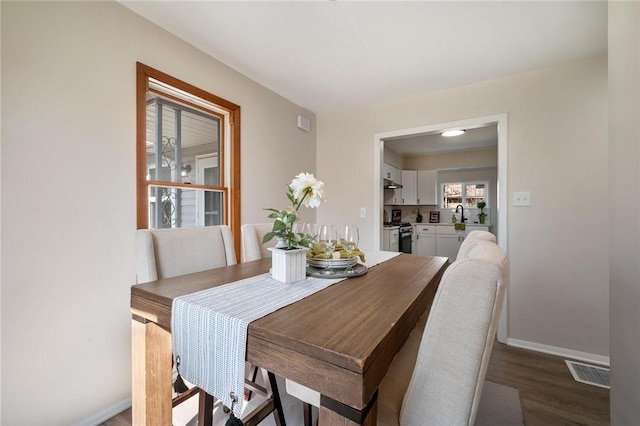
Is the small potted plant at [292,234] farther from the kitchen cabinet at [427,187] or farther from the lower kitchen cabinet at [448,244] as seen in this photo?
the kitchen cabinet at [427,187]

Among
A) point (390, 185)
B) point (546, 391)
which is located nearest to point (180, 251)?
point (546, 391)

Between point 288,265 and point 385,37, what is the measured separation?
5.76 ft

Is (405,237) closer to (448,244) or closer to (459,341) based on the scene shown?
(448,244)

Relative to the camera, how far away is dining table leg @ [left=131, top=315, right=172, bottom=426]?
104 cm

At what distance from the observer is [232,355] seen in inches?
29.7

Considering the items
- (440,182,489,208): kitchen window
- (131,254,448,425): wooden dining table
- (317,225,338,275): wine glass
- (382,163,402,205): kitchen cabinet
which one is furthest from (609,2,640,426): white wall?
(440,182,489,208): kitchen window

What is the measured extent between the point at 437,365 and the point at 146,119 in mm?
2072

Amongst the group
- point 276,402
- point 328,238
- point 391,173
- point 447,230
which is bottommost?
point 276,402

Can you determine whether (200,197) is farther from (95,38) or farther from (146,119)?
(95,38)

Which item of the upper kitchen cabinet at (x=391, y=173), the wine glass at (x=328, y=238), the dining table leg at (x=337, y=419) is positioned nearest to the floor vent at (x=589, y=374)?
the wine glass at (x=328, y=238)

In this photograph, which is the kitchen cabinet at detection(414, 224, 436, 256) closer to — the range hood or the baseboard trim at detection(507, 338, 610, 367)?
the range hood

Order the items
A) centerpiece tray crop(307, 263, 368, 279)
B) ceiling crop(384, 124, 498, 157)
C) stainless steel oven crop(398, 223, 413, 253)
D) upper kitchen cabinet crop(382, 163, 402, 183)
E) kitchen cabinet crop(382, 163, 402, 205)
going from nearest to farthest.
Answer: centerpiece tray crop(307, 263, 368, 279) < ceiling crop(384, 124, 498, 157) < upper kitchen cabinet crop(382, 163, 402, 183) < stainless steel oven crop(398, 223, 413, 253) < kitchen cabinet crop(382, 163, 402, 205)

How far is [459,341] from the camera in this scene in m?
0.66

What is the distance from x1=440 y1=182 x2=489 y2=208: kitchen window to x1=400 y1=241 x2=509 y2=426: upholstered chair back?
5.80m
